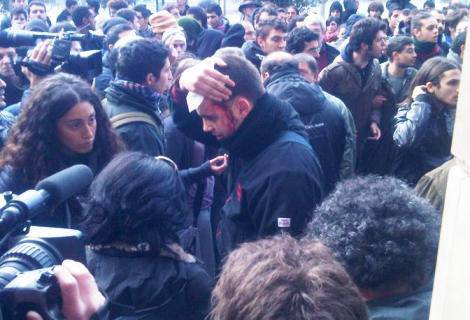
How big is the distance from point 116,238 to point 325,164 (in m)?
2.11

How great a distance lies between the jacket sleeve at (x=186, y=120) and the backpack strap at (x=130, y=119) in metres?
0.15

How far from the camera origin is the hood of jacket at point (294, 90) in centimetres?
385

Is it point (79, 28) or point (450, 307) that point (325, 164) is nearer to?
point (450, 307)

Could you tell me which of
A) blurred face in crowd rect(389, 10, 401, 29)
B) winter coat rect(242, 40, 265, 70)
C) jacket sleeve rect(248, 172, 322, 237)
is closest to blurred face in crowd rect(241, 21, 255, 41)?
winter coat rect(242, 40, 265, 70)

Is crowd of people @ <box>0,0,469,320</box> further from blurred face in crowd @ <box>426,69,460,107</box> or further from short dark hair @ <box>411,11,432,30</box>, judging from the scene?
short dark hair @ <box>411,11,432,30</box>

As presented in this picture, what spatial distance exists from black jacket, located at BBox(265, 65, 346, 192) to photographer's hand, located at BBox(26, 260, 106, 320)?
250cm

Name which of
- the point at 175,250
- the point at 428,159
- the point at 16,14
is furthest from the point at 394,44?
the point at 16,14

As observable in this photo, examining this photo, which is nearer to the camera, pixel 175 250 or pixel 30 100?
pixel 175 250

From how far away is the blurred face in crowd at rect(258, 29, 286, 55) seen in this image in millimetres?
6207

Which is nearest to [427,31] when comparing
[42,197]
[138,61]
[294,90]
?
[294,90]

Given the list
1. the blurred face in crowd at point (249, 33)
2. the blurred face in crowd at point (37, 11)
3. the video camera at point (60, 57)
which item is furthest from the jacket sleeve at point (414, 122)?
the blurred face in crowd at point (37, 11)

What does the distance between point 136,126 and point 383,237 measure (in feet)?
6.59

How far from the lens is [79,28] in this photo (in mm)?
7859

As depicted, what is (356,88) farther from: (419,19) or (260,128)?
(260,128)
